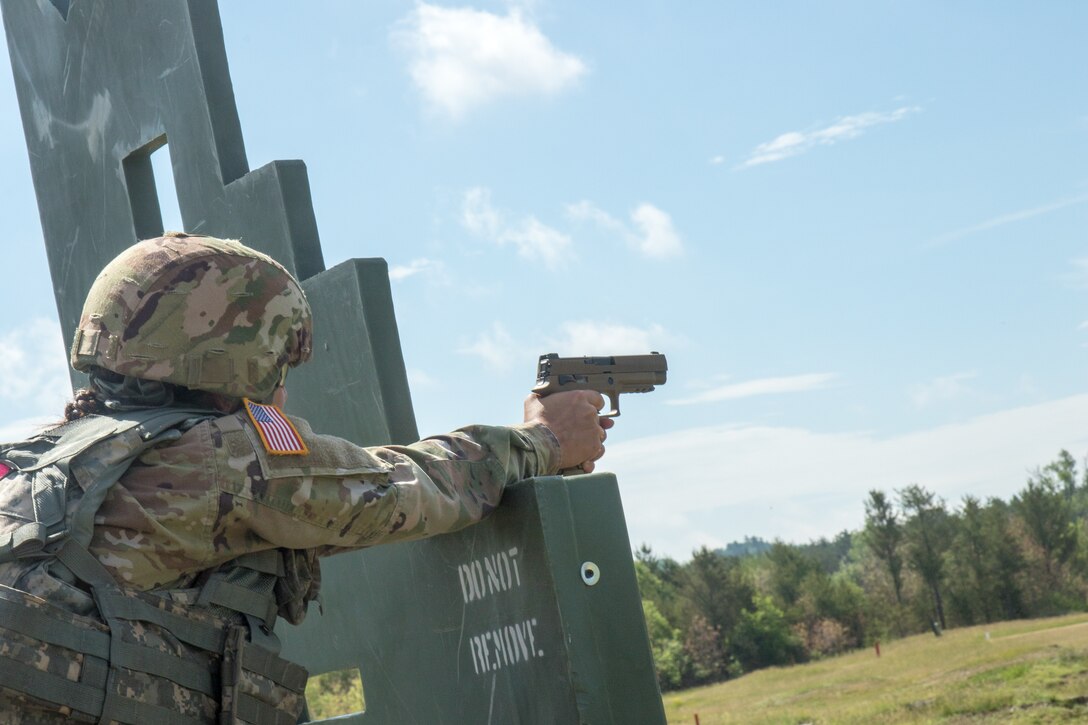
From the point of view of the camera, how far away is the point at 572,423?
3467mm

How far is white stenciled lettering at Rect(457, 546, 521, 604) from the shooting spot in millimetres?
3221

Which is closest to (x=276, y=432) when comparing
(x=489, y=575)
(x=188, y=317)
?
(x=188, y=317)

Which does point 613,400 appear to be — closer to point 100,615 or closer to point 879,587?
point 100,615

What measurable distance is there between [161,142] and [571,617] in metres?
2.88

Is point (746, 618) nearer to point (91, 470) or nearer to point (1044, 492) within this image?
point (1044, 492)

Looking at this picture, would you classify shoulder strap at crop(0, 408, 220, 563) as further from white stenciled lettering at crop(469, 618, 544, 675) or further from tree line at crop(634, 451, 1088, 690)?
tree line at crop(634, 451, 1088, 690)

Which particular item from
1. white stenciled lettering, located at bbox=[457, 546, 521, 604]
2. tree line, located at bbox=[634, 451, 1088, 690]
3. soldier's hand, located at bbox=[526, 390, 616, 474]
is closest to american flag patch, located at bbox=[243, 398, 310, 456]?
white stenciled lettering, located at bbox=[457, 546, 521, 604]

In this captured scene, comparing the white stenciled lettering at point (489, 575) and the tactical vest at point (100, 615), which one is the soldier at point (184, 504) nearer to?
the tactical vest at point (100, 615)

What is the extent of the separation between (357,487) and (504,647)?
0.78m

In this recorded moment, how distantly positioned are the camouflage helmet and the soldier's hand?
0.85m

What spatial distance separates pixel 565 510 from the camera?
10.2ft

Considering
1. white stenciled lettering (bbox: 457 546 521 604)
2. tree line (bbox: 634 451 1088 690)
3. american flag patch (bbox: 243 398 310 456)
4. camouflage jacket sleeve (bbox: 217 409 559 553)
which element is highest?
american flag patch (bbox: 243 398 310 456)

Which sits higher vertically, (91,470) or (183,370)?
(183,370)

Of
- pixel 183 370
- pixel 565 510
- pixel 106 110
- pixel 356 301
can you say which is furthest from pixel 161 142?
pixel 565 510
